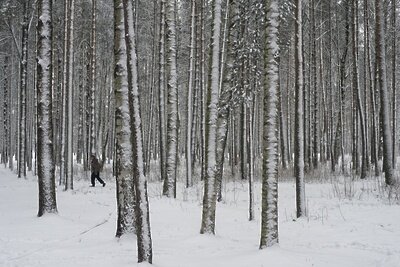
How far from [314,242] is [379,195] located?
15.9 ft

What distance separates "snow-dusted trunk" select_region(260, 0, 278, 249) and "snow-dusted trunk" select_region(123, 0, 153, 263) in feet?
6.62

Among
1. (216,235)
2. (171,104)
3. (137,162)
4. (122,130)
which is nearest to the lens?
(137,162)

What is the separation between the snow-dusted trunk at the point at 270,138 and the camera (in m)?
6.51

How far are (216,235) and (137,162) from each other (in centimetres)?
348

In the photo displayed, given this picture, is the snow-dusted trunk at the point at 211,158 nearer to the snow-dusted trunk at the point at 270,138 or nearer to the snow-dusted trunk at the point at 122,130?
the snow-dusted trunk at the point at 122,130

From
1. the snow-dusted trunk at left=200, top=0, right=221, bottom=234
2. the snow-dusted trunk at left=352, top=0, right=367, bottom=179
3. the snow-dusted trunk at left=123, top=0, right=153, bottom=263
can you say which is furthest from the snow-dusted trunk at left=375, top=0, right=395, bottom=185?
the snow-dusted trunk at left=123, top=0, right=153, bottom=263

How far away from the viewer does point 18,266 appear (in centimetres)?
598

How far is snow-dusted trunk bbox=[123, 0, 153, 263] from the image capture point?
5.73 metres

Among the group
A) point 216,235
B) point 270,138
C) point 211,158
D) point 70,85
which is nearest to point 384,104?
point 211,158

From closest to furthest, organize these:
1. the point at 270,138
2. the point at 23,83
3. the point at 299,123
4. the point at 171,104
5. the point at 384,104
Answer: the point at 270,138, the point at 299,123, the point at 384,104, the point at 171,104, the point at 23,83

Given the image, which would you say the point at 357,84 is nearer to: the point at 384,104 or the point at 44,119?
the point at 384,104

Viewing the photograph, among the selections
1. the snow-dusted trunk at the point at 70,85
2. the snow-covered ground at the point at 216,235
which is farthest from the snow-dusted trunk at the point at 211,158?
the snow-dusted trunk at the point at 70,85

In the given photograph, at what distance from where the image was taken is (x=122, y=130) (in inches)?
286

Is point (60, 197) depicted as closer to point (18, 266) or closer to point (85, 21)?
point (18, 266)
